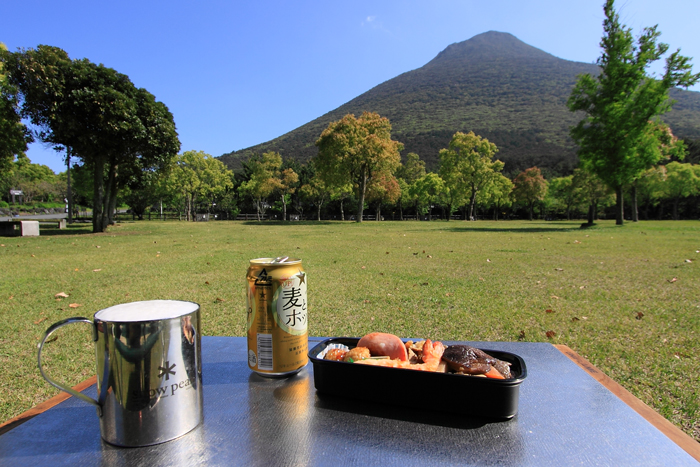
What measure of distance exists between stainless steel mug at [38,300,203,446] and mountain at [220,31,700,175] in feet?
243

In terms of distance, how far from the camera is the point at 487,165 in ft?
116

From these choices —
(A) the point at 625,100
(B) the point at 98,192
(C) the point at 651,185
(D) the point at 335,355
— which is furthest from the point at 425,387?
(C) the point at 651,185

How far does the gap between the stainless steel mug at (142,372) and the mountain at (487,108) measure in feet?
243

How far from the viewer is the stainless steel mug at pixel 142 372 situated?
→ 0.69m

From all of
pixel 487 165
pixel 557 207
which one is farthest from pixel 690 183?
pixel 487 165

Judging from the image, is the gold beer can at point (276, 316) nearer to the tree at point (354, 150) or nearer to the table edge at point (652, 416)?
the table edge at point (652, 416)

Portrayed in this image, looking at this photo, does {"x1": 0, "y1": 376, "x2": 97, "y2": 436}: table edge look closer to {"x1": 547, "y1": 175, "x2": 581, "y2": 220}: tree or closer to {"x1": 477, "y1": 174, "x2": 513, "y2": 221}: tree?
{"x1": 477, "y1": 174, "x2": 513, "y2": 221}: tree

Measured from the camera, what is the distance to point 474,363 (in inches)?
34.3

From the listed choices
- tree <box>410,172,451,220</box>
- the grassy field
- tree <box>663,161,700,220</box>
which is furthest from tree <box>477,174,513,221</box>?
the grassy field

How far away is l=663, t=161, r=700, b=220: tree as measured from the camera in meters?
38.3

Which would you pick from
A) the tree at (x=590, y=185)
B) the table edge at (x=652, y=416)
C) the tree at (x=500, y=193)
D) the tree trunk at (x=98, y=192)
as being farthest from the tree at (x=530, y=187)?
the table edge at (x=652, y=416)

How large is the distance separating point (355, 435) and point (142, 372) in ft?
1.47

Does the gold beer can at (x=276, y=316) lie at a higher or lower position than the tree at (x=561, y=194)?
lower

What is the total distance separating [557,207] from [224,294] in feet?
195
